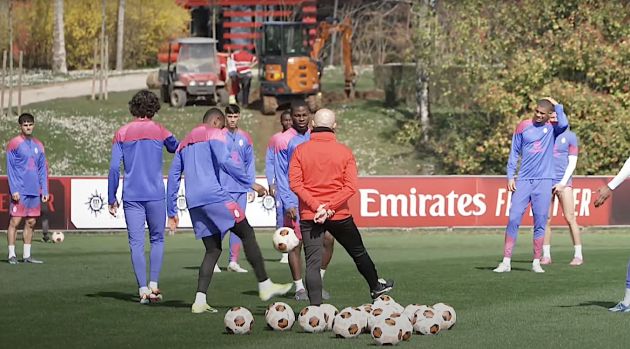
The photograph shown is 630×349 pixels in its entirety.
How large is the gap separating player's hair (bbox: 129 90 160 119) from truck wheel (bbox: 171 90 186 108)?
3243cm

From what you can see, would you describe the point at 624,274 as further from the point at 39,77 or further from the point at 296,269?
the point at 39,77

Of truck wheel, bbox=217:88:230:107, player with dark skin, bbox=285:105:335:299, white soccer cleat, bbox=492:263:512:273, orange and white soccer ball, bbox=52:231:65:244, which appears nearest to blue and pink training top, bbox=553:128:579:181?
white soccer cleat, bbox=492:263:512:273

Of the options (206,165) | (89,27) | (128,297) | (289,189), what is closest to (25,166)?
(128,297)

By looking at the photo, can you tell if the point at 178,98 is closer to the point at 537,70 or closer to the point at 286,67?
the point at 286,67

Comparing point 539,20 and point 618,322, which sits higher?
point 539,20

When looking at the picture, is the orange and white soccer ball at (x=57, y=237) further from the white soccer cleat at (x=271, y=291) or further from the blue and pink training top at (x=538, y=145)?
the white soccer cleat at (x=271, y=291)

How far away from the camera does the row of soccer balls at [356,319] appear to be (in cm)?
1090

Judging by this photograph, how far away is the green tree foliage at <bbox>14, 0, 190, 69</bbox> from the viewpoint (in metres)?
65.1

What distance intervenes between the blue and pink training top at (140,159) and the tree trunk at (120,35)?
1928 inches

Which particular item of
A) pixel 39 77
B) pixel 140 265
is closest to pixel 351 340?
pixel 140 265

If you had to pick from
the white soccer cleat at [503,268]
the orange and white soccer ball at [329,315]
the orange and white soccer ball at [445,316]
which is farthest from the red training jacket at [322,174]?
the white soccer cleat at [503,268]

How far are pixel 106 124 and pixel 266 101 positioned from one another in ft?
17.7

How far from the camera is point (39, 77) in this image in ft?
189

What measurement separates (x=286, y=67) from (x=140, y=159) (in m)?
31.6
